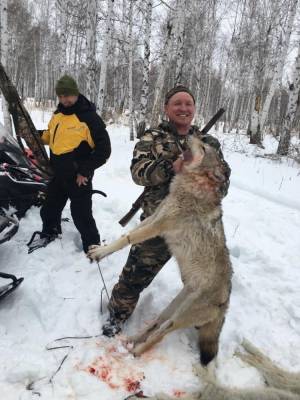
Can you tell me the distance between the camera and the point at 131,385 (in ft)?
8.44

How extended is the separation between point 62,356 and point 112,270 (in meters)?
1.39

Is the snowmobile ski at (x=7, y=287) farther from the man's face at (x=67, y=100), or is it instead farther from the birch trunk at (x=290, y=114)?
the birch trunk at (x=290, y=114)

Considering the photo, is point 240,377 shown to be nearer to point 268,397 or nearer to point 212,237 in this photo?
point 268,397

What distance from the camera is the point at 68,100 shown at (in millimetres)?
3893

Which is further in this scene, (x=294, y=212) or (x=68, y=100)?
(x=294, y=212)

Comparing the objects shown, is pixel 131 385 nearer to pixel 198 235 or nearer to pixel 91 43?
pixel 198 235

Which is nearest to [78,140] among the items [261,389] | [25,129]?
[25,129]

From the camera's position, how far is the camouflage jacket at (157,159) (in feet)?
9.02

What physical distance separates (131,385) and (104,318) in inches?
32.8

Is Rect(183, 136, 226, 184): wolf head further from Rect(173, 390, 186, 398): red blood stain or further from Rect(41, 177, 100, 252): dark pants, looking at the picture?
Rect(41, 177, 100, 252): dark pants

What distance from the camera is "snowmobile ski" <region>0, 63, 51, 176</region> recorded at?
5004 mm

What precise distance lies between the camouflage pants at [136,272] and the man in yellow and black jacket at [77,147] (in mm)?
1299

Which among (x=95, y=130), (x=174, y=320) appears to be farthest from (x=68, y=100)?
(x=174, y=320)

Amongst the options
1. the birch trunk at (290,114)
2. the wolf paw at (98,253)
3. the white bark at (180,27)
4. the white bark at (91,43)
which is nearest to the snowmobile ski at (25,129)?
the wolf paw at (98,253)
